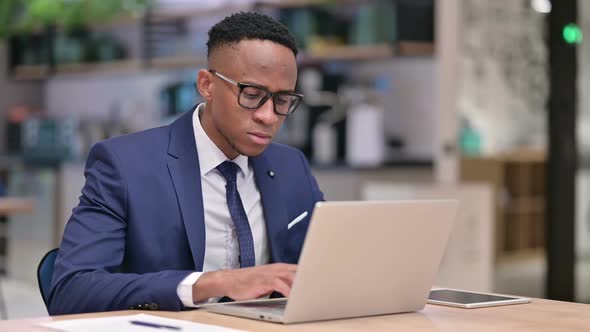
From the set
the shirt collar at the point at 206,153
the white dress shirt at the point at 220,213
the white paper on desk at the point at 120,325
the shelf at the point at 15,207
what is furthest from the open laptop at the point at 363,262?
the shelf at the point at 15,207

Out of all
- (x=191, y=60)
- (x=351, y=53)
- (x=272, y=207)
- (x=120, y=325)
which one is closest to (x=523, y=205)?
(x=351, y=53)

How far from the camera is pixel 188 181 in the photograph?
2162 mm

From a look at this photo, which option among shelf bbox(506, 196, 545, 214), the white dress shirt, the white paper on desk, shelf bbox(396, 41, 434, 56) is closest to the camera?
the white paper on desk

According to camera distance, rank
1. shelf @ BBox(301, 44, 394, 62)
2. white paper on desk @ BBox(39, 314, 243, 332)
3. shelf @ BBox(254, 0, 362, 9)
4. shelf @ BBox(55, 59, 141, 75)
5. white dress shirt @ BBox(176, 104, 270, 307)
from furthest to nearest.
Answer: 1. shelf @ BBox(55, 59, 141, 75)
2. shelf @ BBox(254, 0, 362, 9)
3. shelf @ BBox(301, 44, 394, 62)
4. white dress shirt @ BBox(176, 104, 270, 307)
5. white paper on desk @ BBox(39, 314, 243, 332)

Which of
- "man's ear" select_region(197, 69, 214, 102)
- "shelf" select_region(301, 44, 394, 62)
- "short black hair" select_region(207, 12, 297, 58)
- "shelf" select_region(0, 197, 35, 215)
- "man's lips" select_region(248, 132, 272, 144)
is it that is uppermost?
"short black hair" select_region(207, 12, 297, 58)

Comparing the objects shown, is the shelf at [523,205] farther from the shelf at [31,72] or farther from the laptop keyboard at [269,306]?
the laptop keyboard at [269,306]

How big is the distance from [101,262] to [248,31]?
0.57 m

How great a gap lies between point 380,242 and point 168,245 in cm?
54

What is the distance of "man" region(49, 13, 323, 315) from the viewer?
1.91 meters

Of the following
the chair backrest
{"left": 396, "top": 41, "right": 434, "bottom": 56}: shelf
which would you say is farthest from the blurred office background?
the chair backrest

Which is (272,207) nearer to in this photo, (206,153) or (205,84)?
(206,153)

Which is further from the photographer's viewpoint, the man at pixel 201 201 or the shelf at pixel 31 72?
the shelf at pixel 31 72

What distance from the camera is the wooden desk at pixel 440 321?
168 cm

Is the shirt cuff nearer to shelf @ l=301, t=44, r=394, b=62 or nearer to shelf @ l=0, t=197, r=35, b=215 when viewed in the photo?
shelf @ l=0, t=197, r=35, b=215
